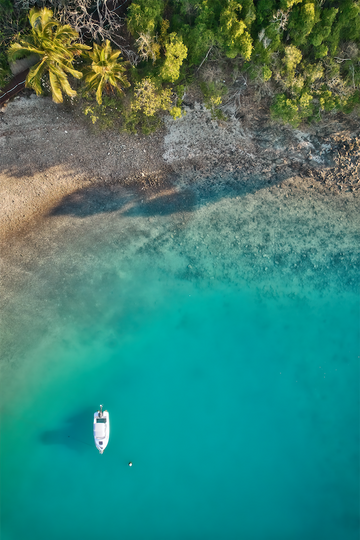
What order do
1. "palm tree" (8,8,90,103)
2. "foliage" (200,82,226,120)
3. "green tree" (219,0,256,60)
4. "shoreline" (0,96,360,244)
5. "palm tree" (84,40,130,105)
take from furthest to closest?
"shoreline" (0,96,360,244)
"foliage" (200,82,226,120)
"palm tree" (84,40,130,105)
"green tree" (219,0,256,60)
"palm tree" (8,8,90,103)

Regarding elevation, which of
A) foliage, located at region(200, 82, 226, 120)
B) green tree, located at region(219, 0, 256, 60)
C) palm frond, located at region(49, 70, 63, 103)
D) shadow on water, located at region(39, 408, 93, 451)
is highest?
green tree, located at region(219, 0, 256, 60)

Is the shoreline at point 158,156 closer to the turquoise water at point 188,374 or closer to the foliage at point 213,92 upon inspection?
the foliage at point 213,92

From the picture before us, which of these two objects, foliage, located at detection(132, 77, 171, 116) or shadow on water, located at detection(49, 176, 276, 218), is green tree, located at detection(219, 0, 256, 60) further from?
shadow on water, located at detection(49, 176, 276, 218)

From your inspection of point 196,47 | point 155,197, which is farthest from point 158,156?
point 196,47

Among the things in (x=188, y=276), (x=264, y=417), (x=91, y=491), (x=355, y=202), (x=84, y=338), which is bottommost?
(x=91, y=491)

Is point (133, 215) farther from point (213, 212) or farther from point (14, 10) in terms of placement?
point (14, 10)

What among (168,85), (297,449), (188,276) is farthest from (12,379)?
(168,85)

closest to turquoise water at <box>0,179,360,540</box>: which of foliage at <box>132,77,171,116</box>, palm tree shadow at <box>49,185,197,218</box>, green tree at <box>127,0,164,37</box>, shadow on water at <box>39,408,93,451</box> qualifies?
shadow on water at <box>39,408,93,451</box>
